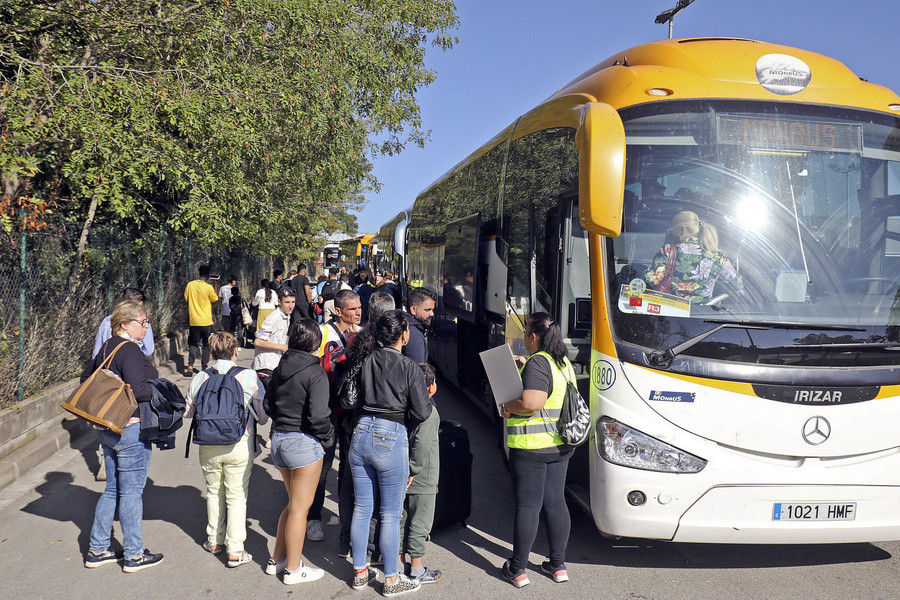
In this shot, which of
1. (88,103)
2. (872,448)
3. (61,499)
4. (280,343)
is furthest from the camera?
(88,103)

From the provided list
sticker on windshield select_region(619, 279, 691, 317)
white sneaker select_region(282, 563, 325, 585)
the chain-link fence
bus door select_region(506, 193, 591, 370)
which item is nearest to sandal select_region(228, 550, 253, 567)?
white sneaker select_region(282, 563, 325, 585)

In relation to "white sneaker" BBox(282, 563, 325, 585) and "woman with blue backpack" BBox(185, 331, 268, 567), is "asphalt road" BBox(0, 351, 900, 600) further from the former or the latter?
"woman with blue backpack" BBox(185, 331, 268, 567)

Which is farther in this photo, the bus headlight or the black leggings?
the black leggings

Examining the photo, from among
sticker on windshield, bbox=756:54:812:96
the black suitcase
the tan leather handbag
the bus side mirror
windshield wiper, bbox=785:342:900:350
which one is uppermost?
sticker on windshield, bbox=756:54:812:96

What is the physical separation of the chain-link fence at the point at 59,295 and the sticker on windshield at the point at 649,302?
6123 millimetres

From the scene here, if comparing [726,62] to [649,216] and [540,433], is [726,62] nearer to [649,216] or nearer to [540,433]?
[649,216]

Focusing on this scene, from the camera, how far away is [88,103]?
7742 millimetres

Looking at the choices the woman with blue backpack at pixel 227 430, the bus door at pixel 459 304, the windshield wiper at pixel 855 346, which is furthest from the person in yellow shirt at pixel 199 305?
the windshield wiper at pixel 855 346

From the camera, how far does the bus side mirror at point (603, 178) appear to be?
392 cm

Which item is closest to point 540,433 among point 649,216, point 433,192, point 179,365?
point 649,216

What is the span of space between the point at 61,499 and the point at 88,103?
4421 mm

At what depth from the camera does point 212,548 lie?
15.4 ft

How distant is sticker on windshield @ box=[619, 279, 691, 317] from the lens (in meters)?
4.22

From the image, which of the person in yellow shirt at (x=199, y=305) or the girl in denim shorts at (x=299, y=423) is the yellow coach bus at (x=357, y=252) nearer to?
the person in yellow shirt at (x=199, y=305)
